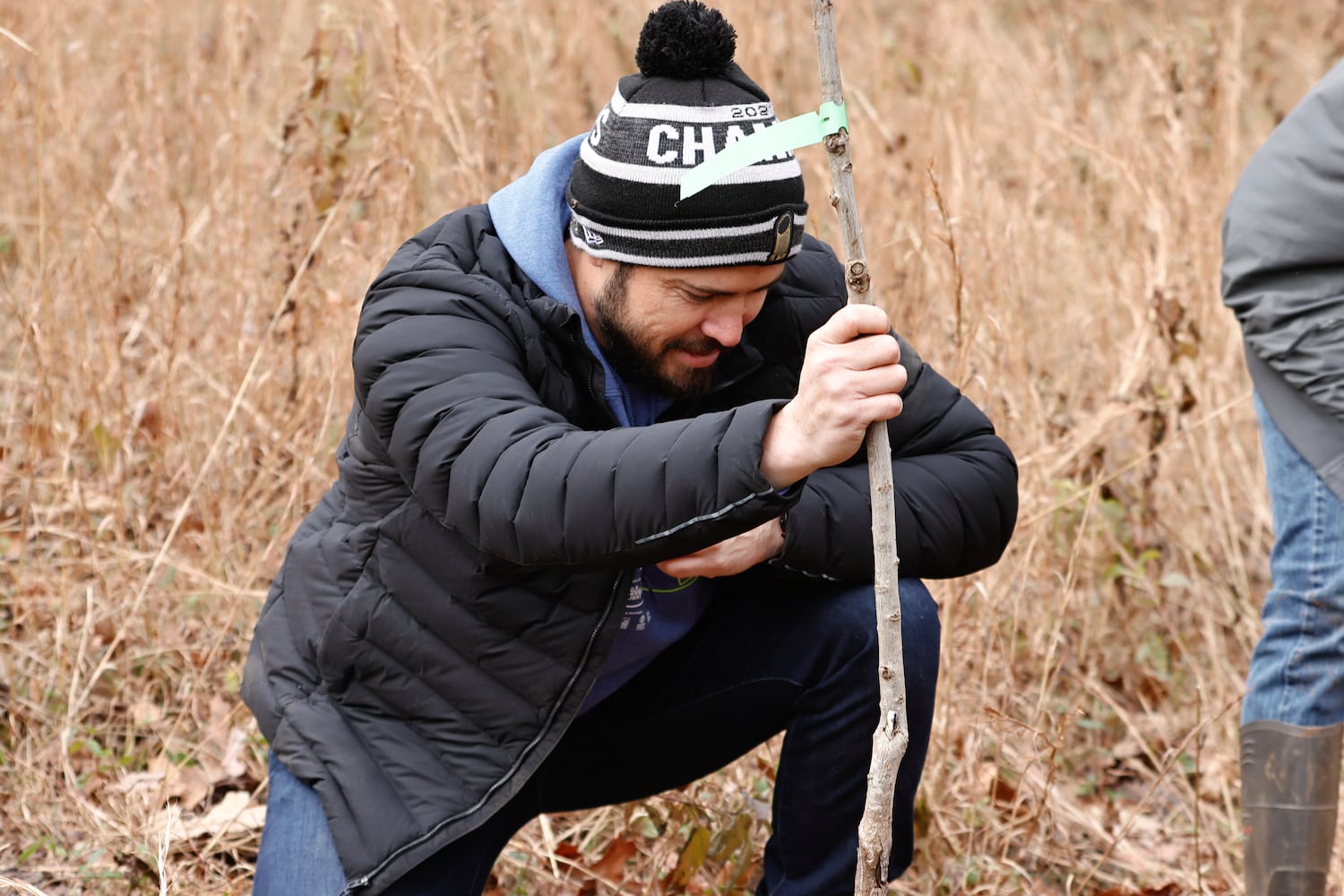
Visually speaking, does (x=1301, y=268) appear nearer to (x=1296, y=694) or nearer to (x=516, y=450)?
(x=1296, y=694)

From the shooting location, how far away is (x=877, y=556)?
138 cm

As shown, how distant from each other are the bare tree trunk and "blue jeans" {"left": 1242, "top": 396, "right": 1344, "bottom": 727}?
118cm

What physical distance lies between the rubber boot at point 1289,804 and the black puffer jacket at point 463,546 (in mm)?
800

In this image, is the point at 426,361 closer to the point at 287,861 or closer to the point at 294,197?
the point at 287,861

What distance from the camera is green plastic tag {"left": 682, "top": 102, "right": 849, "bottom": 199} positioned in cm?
132

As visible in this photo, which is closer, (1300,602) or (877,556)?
(877,556)

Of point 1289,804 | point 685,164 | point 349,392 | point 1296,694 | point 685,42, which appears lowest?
point 1289,804

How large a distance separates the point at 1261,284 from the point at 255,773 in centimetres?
214

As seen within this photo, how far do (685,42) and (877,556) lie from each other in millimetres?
873

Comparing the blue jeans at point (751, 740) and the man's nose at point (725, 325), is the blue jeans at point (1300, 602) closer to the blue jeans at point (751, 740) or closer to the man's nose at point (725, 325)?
the blue jeans at point (751, 740)

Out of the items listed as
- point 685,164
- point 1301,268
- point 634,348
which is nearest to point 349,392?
point 634,348

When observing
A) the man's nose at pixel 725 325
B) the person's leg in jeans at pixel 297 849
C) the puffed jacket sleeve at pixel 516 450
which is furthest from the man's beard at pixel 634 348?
the person's leg in jeans at pixel 297 849

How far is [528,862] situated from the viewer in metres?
2.59

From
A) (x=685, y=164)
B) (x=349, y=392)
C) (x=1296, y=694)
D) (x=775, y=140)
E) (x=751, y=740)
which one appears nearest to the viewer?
(x=775, y=140)
